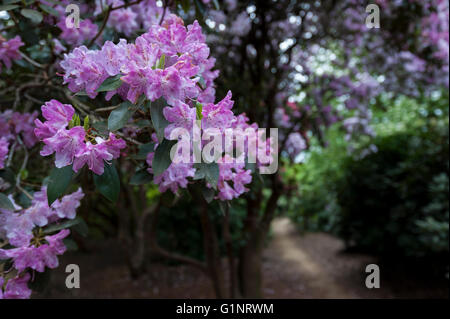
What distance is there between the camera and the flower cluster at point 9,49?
1.37 meters

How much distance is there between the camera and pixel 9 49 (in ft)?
4.53

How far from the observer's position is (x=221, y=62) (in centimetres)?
272

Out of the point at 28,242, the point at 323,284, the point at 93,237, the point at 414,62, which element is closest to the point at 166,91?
the point at 28,242

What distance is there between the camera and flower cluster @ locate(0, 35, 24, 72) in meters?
1.37

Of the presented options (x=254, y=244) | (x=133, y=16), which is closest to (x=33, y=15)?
(x=133, y=16)

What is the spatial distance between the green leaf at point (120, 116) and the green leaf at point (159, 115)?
0.05 m

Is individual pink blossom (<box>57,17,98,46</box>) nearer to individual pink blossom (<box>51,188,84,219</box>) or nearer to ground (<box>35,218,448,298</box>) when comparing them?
individual pink blossom (<box>51,188,84,219</box>)

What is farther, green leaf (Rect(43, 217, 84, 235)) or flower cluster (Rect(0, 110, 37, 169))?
flower cluster (Rect(0, 110, 37, 169))

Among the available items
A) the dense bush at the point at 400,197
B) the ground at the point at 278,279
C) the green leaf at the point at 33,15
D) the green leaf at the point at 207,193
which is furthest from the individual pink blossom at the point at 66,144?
the dense bush at the point at 400,197

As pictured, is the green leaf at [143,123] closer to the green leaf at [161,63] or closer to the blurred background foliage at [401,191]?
the green leaf at [161,63]

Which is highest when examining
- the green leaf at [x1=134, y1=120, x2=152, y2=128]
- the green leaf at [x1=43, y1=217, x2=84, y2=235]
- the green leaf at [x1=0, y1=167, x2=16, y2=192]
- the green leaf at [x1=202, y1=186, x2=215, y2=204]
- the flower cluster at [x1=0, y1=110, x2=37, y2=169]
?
the flower cluster at [x1=0, y1=110, x2=37, y2=169]

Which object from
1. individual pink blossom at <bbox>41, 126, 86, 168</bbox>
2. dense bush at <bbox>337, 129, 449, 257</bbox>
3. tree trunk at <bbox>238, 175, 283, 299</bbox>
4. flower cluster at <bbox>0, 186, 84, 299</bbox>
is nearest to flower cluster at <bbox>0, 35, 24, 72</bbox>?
flower cluster at <bbox>0, 186, 84, 299</bbox>

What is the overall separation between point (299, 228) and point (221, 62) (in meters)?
5.36

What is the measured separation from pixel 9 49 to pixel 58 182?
0.87m
